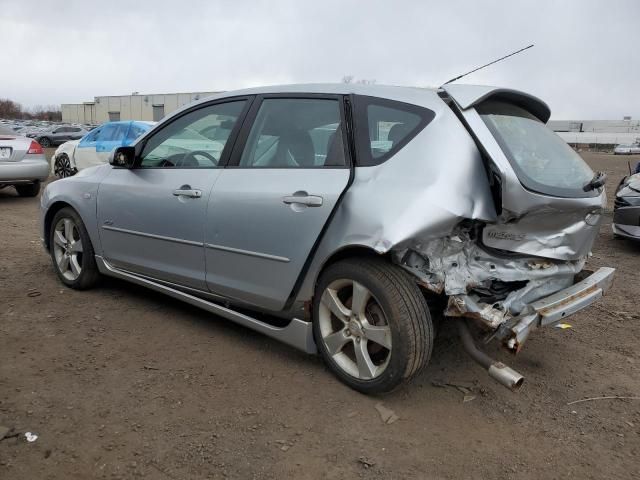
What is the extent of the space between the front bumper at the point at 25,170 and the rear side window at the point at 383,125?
7.87 metres

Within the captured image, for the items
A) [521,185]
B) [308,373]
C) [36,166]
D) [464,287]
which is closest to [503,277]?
[464,287]

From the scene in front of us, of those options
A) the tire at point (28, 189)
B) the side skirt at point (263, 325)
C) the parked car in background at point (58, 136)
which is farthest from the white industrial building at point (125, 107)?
the side skirt at point (263, 325)

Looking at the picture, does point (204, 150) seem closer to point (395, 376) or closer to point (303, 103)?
point (303, 103)

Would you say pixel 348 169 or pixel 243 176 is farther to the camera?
pixel 243 176

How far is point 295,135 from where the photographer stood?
3.26 metres

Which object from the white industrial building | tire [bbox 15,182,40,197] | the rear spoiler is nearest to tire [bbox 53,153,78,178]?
tire [bbox 15,182,40,197]

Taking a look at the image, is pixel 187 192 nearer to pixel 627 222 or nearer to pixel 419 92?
pixel 419 92

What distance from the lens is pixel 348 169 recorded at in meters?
2.91

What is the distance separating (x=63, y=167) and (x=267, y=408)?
470 inches

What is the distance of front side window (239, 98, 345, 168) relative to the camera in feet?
10.1

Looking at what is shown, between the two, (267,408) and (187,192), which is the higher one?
(187,192)

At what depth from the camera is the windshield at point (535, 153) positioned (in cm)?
275

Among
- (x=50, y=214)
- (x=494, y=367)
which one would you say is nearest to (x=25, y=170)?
(x=50, y=214)

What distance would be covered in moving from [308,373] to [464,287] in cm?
107
